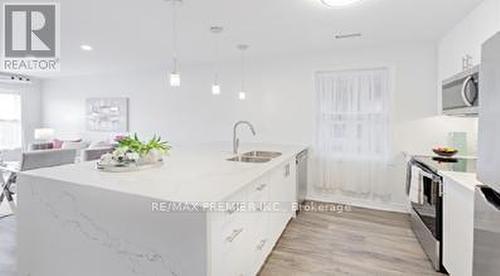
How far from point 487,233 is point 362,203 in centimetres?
281

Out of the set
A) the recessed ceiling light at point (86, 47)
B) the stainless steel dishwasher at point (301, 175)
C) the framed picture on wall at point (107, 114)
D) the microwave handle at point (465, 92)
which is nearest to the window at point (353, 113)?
the stainless steel dishwasher at point (301, 175)

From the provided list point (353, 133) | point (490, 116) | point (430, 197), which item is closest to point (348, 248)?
point (430, 197)

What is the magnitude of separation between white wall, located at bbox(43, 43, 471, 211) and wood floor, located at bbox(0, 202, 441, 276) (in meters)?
0.80

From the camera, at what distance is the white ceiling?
2461 mm

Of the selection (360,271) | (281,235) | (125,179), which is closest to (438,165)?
(360,271)

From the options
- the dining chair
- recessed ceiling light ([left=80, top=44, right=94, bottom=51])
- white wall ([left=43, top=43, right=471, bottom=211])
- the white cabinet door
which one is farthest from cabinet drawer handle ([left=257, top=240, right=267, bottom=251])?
recessed ceiling light ([left=80, top=44, right=94, bottom=51])

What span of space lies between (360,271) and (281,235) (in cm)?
90

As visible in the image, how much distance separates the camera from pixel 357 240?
287 centimetres

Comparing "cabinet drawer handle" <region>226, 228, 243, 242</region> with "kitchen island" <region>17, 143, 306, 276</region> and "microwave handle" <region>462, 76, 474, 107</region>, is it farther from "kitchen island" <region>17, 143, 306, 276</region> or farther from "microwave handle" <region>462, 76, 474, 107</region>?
"microwave handle" <region>462, 76, 474, 107</region>

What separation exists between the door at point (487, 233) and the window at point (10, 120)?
852 centimetres

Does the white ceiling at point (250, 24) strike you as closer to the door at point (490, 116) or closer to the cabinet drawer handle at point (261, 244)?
the door at point (490, 116)

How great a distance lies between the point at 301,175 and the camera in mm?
3830

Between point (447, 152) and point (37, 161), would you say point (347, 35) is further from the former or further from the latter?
point (37, 161)

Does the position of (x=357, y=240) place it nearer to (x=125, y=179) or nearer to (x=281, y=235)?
(x=281, y=235)
